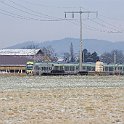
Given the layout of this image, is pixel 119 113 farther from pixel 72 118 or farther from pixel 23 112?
pixel 23 112

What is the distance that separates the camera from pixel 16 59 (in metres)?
112

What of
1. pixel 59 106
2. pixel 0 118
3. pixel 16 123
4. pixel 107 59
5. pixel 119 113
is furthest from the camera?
pixel 107 59

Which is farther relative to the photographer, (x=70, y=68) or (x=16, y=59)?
(x=16, y=59)

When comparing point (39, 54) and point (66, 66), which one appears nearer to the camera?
point (66, 66)


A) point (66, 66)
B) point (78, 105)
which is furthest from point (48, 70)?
point (78, 105)

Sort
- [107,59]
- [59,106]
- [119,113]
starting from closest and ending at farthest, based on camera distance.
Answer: [119,113] < [59,106] < [107,59]

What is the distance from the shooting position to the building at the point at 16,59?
10783cm

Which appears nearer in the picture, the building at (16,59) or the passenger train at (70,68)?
the passenger train at (70,68)

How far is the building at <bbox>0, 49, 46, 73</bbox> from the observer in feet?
354

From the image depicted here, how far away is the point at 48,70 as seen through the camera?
81.8 m

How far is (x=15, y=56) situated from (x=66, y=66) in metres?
29.7

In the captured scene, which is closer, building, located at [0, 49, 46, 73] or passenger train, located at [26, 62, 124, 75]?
passenger train, located at [26, 62, 124, 75]

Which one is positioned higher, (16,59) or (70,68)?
(16,59)

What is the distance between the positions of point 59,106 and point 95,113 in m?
2.41
